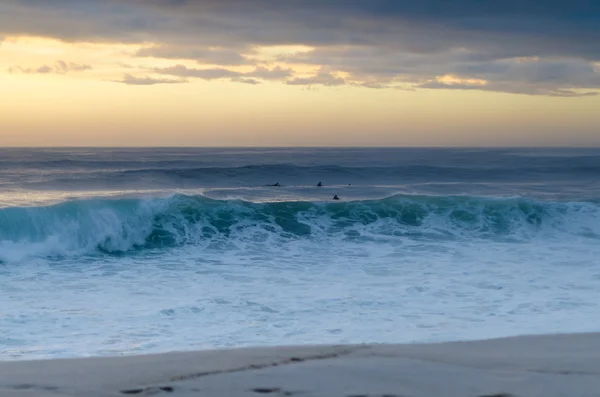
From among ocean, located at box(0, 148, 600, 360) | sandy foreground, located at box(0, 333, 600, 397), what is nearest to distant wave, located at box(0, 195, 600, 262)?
ocean, located at box(0, 148, 600, 360)

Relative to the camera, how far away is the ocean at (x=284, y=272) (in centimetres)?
770

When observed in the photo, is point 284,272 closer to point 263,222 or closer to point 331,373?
point 263,222

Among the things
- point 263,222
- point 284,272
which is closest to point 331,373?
point 284,272

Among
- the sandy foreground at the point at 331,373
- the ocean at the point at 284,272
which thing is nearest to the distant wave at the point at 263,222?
the ocean at the point at 284,272

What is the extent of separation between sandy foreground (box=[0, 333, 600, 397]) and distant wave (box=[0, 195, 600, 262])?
9.25m

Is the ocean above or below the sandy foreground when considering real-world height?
below

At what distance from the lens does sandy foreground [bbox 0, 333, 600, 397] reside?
4582 millimetres

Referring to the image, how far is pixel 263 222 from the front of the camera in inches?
728

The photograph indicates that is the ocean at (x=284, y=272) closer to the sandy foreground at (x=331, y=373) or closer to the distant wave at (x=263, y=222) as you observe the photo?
the distant wave at (x=263, y=222)

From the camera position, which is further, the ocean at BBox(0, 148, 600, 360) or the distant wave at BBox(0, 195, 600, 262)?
the distant wave at BBox(0, 195, 600, 262)

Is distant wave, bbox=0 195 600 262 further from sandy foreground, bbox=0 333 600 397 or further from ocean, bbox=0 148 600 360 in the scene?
sandy foreground, bbox=0 333 600 397

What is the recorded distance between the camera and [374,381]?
4.80 m

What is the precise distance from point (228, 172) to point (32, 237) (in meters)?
25.2

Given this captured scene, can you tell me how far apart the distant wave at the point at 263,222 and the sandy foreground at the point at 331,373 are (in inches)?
364
